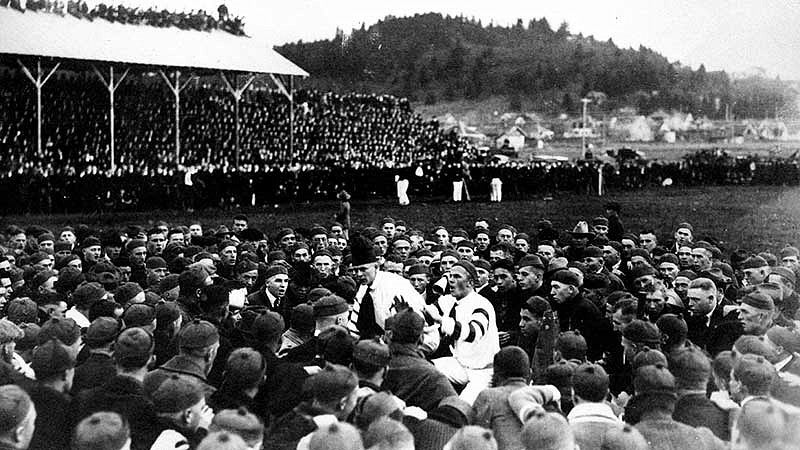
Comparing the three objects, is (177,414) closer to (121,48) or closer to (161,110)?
(121,48)

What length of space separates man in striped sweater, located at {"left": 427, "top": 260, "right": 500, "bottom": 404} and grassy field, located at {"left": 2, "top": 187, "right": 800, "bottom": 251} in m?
10.6

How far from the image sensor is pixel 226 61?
2381cm

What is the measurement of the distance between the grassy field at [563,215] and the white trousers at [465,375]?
11102mm

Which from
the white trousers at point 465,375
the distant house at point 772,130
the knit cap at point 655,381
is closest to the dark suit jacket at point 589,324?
the white trousers at point 465,375

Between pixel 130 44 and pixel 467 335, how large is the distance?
18805mm

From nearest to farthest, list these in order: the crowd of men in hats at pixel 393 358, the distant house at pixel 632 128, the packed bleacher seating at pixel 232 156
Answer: the crowd of men in hats at pixel 393 358 < the packed bleacher seating at pixel 232 156 < the distant house at pixel 632 128

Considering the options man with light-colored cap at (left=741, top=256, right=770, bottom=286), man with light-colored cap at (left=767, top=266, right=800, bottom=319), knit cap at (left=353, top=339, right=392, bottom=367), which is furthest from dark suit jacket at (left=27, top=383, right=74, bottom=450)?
man with light-colored cap at (left=741, top=256, right=770, bottom=286)

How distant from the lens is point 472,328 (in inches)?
232

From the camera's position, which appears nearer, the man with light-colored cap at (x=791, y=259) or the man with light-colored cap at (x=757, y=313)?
the man with light-colored cap at (x=757, y=313)

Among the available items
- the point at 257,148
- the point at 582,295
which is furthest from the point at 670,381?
the point at 257,148

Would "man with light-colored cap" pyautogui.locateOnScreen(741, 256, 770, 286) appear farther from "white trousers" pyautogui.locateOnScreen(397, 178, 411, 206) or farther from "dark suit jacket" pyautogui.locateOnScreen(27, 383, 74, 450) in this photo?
"white trousers" pyautogui.locateOnScreen(397, 178, 411, 206)

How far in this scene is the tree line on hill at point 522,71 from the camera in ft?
123

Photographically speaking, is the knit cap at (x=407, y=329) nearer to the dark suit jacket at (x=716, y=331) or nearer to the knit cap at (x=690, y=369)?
the knit cap at (x=690, y=369)

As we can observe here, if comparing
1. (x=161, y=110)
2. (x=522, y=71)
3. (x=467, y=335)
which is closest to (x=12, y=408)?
(x=467, y=335)
